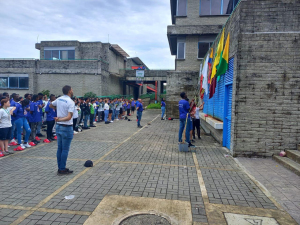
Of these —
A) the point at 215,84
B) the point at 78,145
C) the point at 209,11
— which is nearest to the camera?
the point at 78,145

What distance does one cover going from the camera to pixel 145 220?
355 cm

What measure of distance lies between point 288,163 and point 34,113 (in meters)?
8.90

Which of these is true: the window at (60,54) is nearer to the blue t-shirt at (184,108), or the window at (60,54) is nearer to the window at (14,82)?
the window at (14,82)

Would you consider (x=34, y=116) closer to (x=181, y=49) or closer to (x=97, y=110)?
(x=97, y=110)

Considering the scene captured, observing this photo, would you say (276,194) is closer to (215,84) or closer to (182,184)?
(182,184)

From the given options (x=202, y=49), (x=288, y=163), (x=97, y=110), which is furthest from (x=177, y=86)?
(x=288, y=163)

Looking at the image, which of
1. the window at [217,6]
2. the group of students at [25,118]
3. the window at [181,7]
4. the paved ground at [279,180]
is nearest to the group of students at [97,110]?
the group of students at [25,118]

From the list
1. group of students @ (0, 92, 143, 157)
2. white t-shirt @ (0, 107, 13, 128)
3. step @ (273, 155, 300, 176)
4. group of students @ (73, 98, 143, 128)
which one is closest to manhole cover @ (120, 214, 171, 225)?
group of students @ (0, 92, 143, 157)

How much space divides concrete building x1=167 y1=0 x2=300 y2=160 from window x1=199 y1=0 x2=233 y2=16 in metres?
13.5

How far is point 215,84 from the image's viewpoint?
1012 cm

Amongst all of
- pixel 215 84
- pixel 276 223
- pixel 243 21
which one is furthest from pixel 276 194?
pixel 215 84

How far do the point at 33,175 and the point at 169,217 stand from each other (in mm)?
3557

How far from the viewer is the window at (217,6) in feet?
63.3

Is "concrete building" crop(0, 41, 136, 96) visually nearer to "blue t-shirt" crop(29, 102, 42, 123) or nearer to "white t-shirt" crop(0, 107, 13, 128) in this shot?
"blue t-shirt" crop(29, 102, 42, 123)
